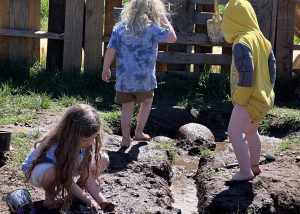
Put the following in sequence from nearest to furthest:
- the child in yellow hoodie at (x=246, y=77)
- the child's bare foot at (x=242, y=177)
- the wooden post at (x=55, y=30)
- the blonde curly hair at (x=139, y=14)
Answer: the child in yellow hoodie at (x=246, y=77)
the child's bare foot at (x=242, y=177)
the blonde curly hair at (x=139, y=14)
the wooden post at (x=55, y=30)

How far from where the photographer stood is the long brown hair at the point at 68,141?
482 centimetres

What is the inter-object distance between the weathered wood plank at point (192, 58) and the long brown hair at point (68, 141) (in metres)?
4.64

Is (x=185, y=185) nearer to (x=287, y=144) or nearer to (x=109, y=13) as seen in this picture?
(x=287, y=144)

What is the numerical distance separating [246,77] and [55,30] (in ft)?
14.9

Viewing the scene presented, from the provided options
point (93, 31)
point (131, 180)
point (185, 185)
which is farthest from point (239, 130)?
point (93, 31)

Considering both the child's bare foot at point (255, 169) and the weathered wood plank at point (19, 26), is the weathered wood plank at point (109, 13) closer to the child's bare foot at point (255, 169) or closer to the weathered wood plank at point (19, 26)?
the weathered wood plank at point (19, 26)

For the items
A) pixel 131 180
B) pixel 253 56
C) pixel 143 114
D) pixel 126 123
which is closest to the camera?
pixel 253 56

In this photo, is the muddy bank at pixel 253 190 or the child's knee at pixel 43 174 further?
the muddy bank at pixel 253 190

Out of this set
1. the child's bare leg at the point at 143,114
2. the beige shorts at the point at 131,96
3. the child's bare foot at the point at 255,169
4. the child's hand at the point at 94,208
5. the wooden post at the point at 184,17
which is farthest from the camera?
the wooden post at the point at 184,17

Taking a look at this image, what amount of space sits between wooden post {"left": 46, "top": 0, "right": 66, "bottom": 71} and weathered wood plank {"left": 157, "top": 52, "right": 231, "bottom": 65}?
1335mm

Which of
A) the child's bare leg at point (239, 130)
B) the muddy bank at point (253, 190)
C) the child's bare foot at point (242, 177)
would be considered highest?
the child's bare leg at point (239, 130)

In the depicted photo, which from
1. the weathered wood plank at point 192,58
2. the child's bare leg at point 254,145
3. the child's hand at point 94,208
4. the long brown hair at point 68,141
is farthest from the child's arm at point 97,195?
the weathered wood plank at point 192,58

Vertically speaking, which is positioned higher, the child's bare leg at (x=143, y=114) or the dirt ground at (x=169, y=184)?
the child's bare leg at (x=143, y=114)

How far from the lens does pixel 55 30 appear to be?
955 centimetres
